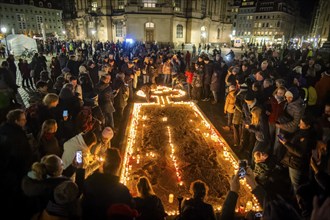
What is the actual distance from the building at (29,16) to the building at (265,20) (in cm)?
7134

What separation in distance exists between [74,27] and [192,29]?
30649 millimetres

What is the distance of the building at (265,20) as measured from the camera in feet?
309

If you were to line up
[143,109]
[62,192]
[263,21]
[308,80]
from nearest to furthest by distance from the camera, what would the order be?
[62,192] < [308,80] < [143,109] < [263,21]

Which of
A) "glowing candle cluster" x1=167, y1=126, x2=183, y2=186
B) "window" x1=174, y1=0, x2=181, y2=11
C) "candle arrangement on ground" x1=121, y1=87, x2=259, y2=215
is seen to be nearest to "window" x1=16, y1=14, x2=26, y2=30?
"window" x1=174, y1=0, x2=181, y2=11

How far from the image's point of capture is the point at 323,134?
16.3 feet

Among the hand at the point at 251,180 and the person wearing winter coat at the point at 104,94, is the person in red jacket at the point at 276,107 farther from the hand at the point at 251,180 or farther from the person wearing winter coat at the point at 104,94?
the person wearing winter coat at the point at 104,94

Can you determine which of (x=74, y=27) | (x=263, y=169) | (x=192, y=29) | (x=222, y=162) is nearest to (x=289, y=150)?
(x=263, y=169)

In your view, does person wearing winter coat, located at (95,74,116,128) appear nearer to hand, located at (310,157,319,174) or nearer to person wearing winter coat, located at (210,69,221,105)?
person wearing winter coat, located at (210,69,221,105)

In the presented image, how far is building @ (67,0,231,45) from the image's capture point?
132ft

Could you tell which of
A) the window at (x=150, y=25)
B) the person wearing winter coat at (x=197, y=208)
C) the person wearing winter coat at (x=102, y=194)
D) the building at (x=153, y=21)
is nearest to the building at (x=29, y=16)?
the building at (x=153, y=21)

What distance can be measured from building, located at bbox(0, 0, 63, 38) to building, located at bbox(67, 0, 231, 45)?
3110cm

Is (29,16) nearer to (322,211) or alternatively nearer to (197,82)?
(197,82)

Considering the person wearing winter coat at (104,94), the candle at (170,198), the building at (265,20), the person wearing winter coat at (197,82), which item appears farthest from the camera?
the building at (265,20)

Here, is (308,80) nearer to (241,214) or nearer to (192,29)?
(241,214)
